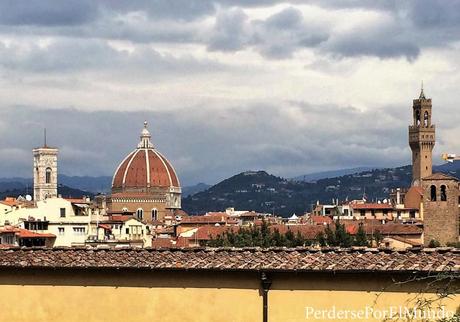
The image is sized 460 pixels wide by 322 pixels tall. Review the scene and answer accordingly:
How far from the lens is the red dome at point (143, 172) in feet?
575

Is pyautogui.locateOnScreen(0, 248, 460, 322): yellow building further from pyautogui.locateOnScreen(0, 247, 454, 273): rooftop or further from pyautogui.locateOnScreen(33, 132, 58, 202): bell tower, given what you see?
pyautogui.locateOnScreen(33, 132, 58, 202): bell tower

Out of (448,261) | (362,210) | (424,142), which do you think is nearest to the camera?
(448,261)

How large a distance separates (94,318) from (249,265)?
213 cm

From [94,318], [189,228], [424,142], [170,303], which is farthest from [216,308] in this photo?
[424,142]

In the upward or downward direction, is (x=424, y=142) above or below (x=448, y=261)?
above

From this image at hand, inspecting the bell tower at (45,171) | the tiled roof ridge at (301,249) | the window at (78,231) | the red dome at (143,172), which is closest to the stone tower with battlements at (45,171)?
the bell tower at (45,171)

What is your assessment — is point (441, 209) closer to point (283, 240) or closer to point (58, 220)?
point (283, 240)

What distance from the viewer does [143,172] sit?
17725 centimetres

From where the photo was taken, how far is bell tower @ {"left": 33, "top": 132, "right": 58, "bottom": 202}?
174m

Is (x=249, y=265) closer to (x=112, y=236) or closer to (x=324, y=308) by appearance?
(x=324, y=308)

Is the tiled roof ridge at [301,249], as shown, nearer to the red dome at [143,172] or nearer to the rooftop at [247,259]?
the rooftop at [247,259]

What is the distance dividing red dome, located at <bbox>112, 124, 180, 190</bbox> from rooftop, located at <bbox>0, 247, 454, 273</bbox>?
158 m

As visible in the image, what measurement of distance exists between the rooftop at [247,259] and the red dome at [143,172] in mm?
158042

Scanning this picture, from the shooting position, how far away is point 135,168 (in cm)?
17788
